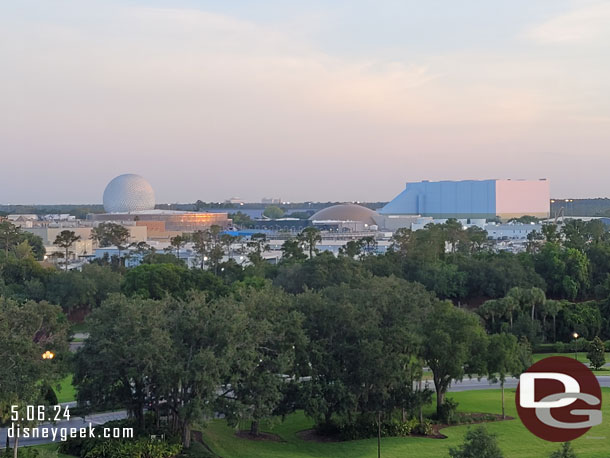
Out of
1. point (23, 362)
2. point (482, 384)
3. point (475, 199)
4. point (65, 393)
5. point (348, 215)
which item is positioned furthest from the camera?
point (348, 215)

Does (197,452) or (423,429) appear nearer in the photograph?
(197,452)

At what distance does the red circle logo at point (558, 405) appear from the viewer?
33375mm

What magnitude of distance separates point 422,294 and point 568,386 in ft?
28.0

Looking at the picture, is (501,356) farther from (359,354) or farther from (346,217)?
(346,217)

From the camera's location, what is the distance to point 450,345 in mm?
38625

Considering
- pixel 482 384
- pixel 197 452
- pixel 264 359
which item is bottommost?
pixel 482 384

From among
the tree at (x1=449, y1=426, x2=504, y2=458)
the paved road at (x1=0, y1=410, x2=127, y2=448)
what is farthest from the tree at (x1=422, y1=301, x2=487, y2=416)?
the tree at (x1=449, y1=426, x2=504, y2=458)

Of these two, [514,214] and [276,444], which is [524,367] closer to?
[276,444]

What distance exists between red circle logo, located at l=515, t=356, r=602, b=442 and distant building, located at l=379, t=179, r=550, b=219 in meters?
133

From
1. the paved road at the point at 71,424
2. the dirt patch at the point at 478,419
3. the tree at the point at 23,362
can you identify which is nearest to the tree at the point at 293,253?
the dirt patch at the point at 478,419

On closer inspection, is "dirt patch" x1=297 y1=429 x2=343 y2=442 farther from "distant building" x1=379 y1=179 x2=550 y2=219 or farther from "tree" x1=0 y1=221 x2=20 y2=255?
"distant building" x1=379 y1=179 x2=550 y2=219

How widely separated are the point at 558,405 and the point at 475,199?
145m

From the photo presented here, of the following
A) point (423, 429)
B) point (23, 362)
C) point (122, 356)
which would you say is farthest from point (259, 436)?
point (23, 362)

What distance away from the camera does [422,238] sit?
2995 inches
